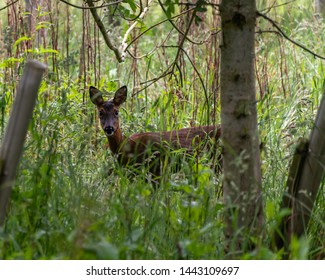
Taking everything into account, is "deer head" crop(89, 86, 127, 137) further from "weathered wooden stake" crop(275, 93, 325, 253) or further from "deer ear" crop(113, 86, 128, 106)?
"weathered wooden stake" crop(275, 93, 325, 253)

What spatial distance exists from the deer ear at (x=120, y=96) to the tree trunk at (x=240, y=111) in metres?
3.45

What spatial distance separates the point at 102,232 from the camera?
328 centimetres

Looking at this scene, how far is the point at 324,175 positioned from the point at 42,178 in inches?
49.8

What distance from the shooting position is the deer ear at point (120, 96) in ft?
22.7

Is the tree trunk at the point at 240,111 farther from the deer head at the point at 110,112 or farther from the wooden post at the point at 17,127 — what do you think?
the deer head at the point at 110,112

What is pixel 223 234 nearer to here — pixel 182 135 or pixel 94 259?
pixel 94 259

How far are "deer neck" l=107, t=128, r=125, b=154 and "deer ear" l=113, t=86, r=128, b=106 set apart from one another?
255mm

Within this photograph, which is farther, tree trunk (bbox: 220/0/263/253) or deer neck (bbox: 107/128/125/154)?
deer neck (bbox: 107/128/125/154)

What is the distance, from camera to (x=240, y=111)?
11.3ft

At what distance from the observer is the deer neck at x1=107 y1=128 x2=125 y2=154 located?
715cm

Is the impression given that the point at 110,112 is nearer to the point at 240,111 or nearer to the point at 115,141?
the point at 115,141

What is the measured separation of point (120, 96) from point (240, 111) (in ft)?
12.0

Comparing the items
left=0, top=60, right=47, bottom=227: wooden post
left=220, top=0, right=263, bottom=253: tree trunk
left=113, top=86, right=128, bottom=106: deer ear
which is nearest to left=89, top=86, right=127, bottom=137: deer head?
left=113, top=86, right=128, bottom=106: deer ear
